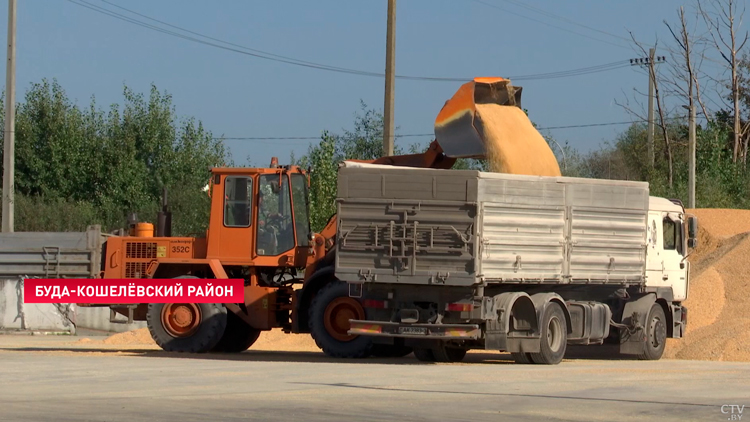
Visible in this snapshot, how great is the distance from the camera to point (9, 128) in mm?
32281

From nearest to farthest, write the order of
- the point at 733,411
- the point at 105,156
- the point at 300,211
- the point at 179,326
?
the point at 733,411 → the point at 300,211 → the point at 179,326 → the point at 105,156

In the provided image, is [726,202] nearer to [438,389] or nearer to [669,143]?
[669,143]

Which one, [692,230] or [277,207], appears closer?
[277,207]

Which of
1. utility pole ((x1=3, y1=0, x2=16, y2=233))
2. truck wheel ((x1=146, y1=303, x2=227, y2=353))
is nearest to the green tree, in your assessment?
utility pole ((x1=3, y1=0, x2=16, y2=233))

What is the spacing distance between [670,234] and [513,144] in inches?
158

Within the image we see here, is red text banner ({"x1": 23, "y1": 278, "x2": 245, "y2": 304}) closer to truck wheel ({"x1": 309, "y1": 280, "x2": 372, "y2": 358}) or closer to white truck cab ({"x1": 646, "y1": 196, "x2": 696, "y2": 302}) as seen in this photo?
truck wheel ({"x1": 309, "y1": 280, "x2": 372, "y2": 358})

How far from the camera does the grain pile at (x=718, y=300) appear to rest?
69.1 feet

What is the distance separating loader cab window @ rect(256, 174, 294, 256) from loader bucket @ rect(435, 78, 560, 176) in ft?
9.14

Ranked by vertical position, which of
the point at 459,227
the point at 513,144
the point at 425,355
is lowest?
the point at 425,355

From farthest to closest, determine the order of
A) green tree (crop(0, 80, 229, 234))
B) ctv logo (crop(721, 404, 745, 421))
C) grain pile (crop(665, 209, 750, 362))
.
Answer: green tree (crop(0, 80, 229, 234)), grain pile (crop(665, 209, 750, 362)), ctv logo (crop(721, 404, 745, 421))

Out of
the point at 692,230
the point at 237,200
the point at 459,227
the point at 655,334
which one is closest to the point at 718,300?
the point at 692,230

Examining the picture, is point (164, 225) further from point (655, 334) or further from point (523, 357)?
point (655, 334)

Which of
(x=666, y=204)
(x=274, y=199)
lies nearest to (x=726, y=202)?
(x=666, y=204)

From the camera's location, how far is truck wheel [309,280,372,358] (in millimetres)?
19172
